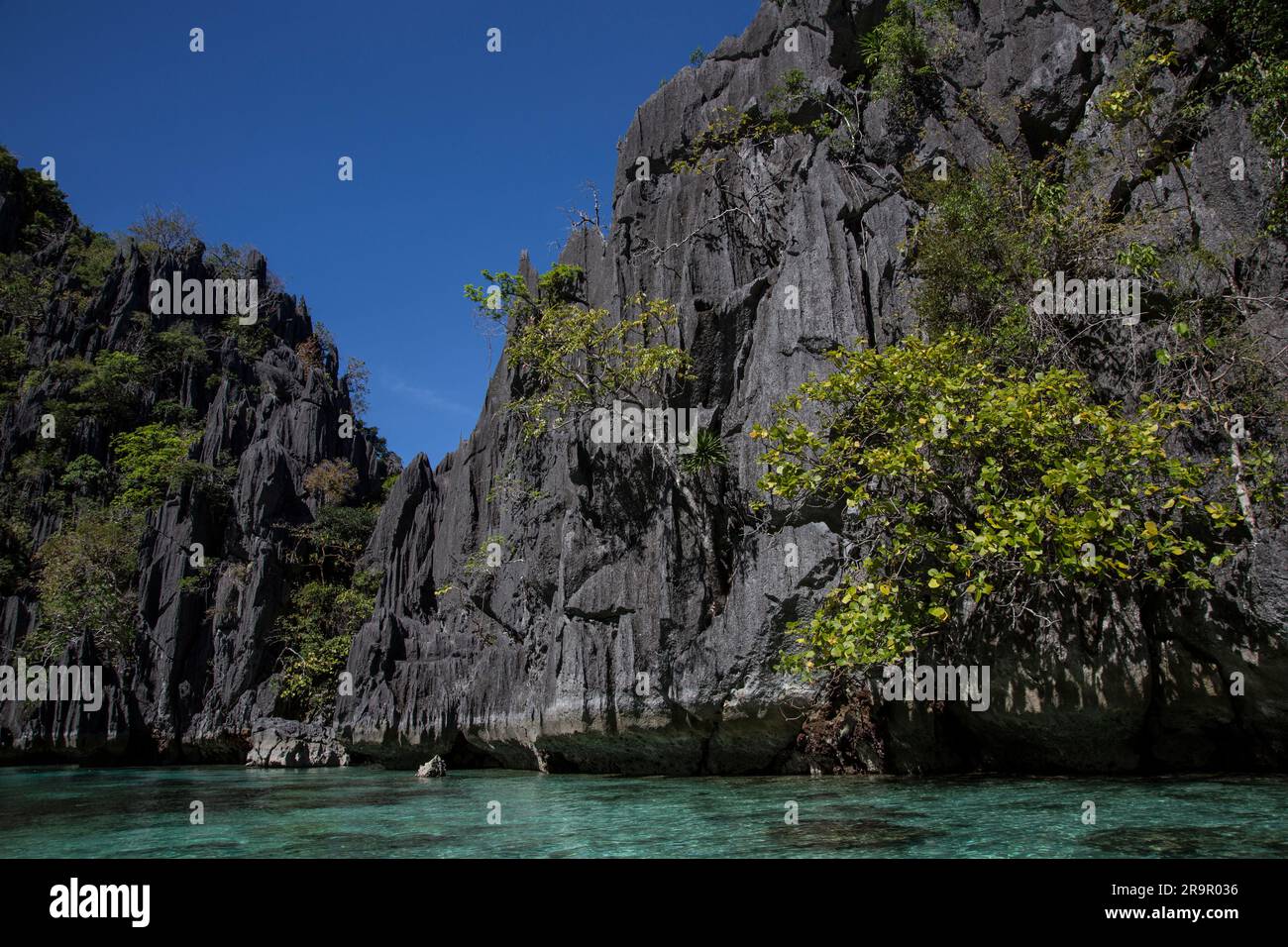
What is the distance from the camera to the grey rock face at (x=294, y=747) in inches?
984

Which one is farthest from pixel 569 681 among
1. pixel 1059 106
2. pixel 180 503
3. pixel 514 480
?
pixel 180 503

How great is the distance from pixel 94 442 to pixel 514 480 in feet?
80.4

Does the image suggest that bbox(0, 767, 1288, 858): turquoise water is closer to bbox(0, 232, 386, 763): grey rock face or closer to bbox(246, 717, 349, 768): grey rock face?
bbox(246, 717, 349, 768): grey rock face

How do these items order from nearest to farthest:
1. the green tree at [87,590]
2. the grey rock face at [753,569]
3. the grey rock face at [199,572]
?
the grey rock face at [753,569] → the grey rock face at [199,572] → the green tree at [87,590]

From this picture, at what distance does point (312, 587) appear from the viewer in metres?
28.9

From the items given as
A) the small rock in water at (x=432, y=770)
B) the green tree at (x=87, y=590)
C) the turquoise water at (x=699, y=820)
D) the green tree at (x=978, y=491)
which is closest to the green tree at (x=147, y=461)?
the green tree at (x=87, y=590)

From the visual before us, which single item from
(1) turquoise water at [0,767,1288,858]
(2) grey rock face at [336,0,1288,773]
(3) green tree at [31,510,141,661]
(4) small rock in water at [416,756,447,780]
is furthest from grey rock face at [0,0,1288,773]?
(4) small rock in water at [416,756,447,780]

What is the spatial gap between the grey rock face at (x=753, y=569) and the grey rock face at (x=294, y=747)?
2868mm

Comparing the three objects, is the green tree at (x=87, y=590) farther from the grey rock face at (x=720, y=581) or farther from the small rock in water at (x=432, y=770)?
the small rock in water at (x=432, y=770)

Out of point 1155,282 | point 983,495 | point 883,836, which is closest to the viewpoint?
point 883,836

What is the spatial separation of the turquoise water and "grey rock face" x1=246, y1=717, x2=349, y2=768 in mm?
10984
